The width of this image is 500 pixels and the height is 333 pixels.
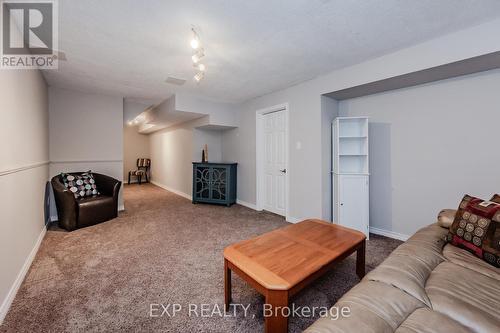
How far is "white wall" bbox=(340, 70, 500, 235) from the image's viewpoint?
2305mm

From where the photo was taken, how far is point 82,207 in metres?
3.29

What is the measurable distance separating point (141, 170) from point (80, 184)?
4.93 meters

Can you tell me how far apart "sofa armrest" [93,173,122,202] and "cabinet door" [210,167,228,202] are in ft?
6.06

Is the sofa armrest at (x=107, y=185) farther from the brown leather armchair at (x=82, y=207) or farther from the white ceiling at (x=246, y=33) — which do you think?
the white ceiling at (x=246, y=33)

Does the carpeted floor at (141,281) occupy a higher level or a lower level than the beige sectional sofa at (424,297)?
lower

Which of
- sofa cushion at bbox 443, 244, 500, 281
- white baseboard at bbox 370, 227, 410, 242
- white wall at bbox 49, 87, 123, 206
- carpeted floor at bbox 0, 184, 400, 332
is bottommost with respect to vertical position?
carpeted floor at bbox 0, 184, 400, 332

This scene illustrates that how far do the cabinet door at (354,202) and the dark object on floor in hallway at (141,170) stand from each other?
24.4ft

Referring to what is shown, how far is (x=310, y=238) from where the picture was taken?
192cm

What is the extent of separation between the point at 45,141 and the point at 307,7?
162 inches

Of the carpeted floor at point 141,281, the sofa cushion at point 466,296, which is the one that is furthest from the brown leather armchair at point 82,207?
the sofa cushion at point 466,296

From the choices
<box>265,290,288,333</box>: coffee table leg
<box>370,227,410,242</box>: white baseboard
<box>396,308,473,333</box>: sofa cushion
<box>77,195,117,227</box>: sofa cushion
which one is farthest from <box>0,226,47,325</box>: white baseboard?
<box>370,227,410,242</box>: white baseboard

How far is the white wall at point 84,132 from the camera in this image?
371 cm

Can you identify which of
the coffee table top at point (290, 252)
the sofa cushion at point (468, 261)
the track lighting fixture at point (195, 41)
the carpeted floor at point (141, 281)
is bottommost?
the carpeted floor at point (141, 281)

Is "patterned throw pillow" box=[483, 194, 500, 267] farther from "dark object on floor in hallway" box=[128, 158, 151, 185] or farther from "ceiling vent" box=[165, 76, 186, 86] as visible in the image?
"dark object on floor in hallway" box=[128, 158, 151, 185]
